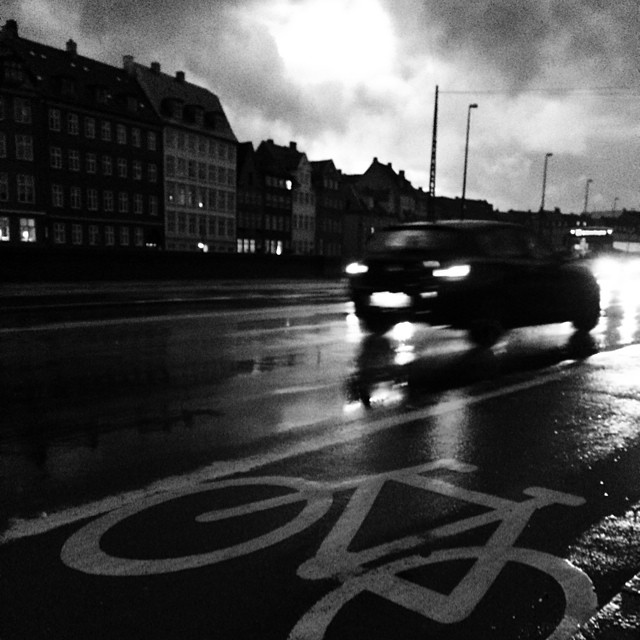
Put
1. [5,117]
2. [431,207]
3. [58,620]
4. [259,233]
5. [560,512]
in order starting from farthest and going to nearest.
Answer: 1. [259,233]
2. [5,117]
3. [431,207]
4. [560,512]
5. [58,620]

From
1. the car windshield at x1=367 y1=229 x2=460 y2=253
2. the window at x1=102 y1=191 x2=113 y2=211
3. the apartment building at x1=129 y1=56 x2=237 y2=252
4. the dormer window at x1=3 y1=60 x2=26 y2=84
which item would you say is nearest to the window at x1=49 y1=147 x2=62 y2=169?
the window at x1=102 y1=191 x2=113 y2=211

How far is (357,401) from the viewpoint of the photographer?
6469 mm

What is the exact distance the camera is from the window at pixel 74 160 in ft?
201

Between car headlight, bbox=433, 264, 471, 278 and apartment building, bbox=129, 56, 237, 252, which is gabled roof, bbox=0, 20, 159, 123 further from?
car headlight, bbox=433, 264, 471, 278

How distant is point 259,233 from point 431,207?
54.3 metres

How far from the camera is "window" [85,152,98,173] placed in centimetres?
6294

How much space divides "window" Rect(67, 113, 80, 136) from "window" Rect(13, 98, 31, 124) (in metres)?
4.17

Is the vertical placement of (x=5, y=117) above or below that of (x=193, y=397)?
above

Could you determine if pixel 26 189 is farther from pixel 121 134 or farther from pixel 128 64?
pixel 128 64

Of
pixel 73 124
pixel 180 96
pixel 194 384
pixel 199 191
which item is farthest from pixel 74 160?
pixel 194 384

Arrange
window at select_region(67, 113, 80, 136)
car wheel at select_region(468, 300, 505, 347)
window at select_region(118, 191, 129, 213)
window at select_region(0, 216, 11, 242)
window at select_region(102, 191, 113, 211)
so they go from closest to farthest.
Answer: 1. car wheel at select_region(468, 300, 505, 347)
2. window at select_region(0, 216, 11, 242)
3. window at select_region(67, 113, 80, 136)
4. window at select_region(102, 191, 113, 211)
5. window at select_region(118, 191, 129, 213)

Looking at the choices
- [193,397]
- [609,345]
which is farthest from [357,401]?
[609,345]

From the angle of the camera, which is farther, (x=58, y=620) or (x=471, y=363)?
(x=471, y=363)

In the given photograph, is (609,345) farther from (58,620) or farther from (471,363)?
(58,620)
